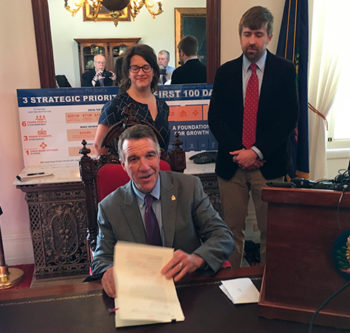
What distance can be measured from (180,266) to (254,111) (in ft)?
3.87

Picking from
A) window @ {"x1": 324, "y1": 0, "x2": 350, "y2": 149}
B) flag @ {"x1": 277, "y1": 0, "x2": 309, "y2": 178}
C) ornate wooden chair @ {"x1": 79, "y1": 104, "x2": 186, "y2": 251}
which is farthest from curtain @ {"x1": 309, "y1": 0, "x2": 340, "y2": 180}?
ornate wooden chair @ {"x1": 79, "y1": 104, "x2": 186, "y2": 251}

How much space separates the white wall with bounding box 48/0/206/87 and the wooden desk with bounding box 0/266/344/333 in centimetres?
200

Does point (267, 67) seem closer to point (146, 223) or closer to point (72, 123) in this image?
point (146, 223)

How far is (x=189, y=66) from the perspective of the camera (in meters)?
2.79

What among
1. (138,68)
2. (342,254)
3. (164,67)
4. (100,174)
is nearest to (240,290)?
(342,254)

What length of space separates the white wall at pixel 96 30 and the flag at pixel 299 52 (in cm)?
69

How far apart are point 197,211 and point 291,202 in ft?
1.85

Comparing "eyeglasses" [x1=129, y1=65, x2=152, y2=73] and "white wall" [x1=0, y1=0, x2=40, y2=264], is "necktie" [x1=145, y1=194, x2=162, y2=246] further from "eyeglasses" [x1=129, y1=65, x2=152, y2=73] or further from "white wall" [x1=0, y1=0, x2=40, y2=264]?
"white wall" [x1=0, y1=0, x2=40, y2=264]

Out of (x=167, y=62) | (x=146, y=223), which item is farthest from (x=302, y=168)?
(x=146, y=223)

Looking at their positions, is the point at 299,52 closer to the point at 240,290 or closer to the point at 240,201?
the point at 240,201

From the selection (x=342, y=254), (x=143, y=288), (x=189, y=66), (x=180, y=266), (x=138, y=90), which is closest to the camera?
(x=342, y=254)

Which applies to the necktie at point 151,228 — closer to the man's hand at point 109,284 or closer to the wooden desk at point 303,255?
the man's hand at point 109,284

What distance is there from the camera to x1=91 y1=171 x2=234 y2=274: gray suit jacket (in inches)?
49.2

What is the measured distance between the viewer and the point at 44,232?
259cm
